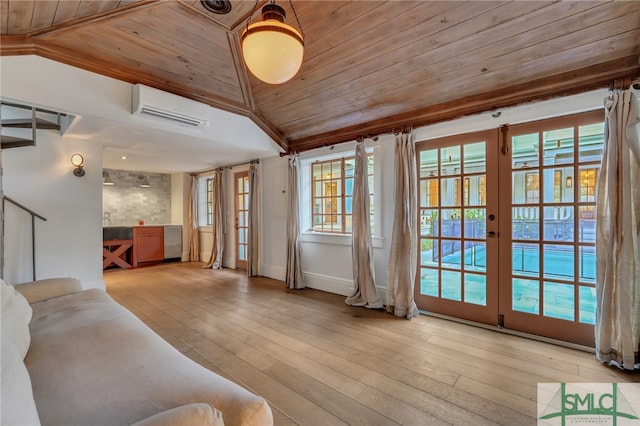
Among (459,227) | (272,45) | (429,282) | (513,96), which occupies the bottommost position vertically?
(429,282)

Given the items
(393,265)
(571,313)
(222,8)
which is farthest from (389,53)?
(571,313)

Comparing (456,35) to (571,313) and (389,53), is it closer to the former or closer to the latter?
(389,53)

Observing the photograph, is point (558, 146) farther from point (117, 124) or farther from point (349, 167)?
point (117, 124)

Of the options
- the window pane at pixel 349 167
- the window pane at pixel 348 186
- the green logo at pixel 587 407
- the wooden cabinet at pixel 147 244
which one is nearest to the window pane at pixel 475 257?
the green logo at pixel 587 407

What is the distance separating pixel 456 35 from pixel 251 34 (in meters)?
1.78

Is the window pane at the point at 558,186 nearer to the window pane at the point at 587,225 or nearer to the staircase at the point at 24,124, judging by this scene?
the window pane at the point at 587,225

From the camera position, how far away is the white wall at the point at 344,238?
264 cm

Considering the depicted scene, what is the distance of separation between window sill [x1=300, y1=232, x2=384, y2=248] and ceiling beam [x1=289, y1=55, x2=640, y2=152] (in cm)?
138

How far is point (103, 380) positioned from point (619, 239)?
3363 mm

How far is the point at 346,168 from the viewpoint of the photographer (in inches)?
169

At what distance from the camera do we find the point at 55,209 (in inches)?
150

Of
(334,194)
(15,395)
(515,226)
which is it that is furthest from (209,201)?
(15,395)

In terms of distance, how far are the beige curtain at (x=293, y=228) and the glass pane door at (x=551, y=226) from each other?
276 centimetres

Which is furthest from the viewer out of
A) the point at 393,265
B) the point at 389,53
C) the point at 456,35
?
the point at 393,265
